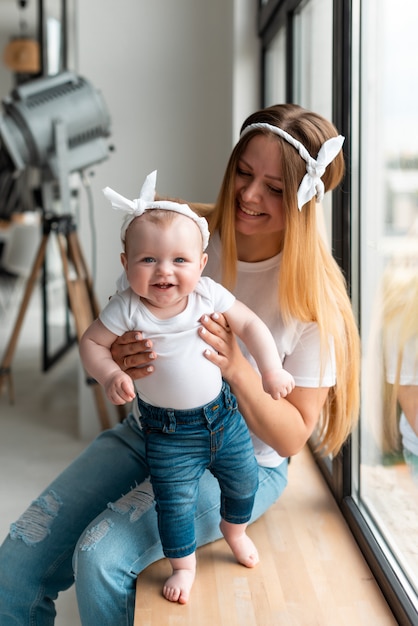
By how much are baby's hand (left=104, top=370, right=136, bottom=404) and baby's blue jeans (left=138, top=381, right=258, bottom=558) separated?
155mm

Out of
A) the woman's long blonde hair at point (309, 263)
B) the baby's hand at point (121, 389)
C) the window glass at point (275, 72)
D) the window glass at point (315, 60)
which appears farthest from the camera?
the window glass at point (275, 72)

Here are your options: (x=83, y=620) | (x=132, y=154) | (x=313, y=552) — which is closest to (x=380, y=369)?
(x=313, y=552)

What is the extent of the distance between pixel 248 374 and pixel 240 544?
0.35 metres

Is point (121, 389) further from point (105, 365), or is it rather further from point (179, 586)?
point (179, 586)

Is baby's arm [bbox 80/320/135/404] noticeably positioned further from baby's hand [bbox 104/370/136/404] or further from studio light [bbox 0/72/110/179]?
studio light [bbox 0/72/110/179]

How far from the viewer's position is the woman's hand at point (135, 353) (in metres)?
1.43

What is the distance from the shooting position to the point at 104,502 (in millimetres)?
1732

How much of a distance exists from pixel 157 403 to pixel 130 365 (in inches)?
3.9

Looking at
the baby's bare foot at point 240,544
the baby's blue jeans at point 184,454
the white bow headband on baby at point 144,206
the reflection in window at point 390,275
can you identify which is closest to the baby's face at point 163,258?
the white bow headband on baby at point 144,206

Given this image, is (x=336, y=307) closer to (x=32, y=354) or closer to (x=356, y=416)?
(x=356, y=416)

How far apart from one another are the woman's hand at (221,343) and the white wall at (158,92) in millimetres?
2049

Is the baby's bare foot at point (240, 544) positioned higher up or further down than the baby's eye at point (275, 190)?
further down

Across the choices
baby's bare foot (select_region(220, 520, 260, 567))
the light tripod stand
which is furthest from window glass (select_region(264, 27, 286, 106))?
baby's bare foot (select_region(220, 520, 260, 567))

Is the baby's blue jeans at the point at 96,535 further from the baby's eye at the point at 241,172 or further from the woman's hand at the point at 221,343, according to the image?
the baby's eye at the point at 241,172
